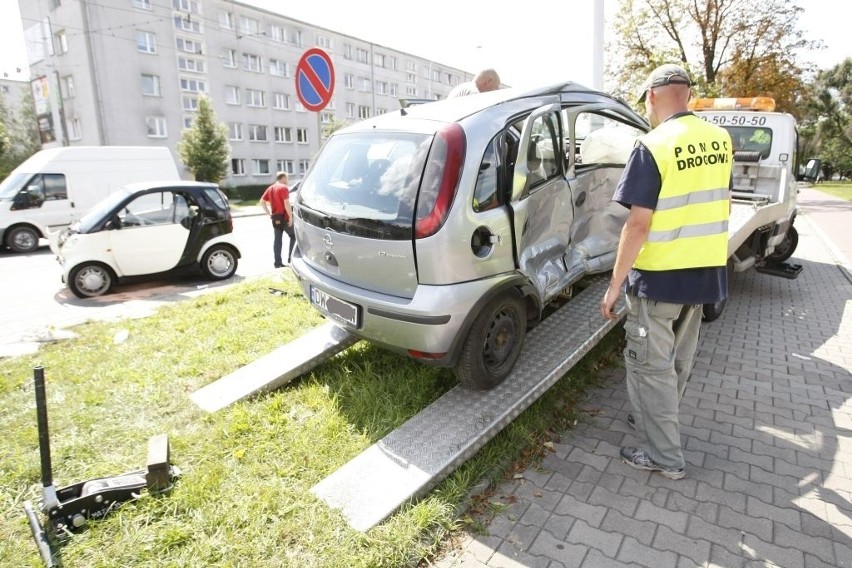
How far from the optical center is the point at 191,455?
3092 millimetres

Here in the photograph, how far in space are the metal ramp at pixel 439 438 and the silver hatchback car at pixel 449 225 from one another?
0.59ft

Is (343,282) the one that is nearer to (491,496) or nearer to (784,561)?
(491,496)

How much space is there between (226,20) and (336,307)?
4123 cm

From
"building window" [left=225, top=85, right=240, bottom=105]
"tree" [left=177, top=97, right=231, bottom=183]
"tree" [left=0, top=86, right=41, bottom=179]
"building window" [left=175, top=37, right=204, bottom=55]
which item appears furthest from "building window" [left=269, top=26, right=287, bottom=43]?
"tree" [left=0, top=86, right=41, bottom=179]

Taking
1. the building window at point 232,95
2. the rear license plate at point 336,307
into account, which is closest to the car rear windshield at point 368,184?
the rear license plate at point 336,307

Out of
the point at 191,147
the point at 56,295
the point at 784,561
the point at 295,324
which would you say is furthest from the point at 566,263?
the point at 191,147

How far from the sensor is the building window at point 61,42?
104ft

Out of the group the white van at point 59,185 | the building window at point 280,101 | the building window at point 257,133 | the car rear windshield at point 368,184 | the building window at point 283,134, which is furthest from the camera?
A: the building window at point 283,134

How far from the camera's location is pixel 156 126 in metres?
33.2

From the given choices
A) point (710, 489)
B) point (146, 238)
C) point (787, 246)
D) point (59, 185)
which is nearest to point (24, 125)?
point (59, 185)

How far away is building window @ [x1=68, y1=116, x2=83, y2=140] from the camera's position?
32.3 meters

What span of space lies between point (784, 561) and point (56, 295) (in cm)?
914

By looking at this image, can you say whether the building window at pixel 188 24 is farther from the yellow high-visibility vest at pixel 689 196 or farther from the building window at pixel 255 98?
the yellow high-visibility vest at pixel 689 196

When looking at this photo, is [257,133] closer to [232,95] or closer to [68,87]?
[232,95]
